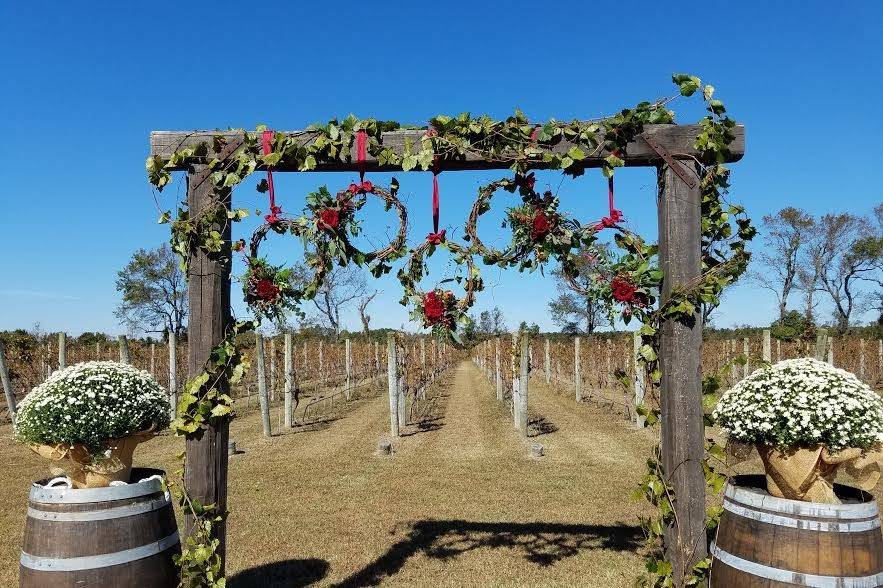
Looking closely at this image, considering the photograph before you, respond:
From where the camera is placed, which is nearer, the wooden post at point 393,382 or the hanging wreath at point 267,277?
the hanging wreath at point 267,277

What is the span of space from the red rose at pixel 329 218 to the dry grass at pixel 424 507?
8.87 feet

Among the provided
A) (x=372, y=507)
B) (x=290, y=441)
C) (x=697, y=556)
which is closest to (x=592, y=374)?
(x=290, y=441)

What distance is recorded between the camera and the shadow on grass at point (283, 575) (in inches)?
176

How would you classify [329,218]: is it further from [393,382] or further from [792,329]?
[792,329]

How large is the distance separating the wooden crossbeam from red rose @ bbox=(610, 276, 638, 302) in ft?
2.15

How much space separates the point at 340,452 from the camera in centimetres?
1000

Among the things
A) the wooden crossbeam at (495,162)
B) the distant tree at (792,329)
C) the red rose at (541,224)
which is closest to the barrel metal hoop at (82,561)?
the wooden crossbeam at (495,162)

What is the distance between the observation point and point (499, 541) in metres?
5.34

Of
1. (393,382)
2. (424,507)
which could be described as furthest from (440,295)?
(393,382)

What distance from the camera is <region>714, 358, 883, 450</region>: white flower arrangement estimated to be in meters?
2.84

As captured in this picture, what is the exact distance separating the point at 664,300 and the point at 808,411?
2.81 feet

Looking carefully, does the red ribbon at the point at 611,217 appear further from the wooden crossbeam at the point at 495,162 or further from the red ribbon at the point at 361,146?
the red ribbon at the point at 361,146

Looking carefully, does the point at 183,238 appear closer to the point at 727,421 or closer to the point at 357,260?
the point at 357,260

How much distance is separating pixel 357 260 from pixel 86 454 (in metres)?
1.70
